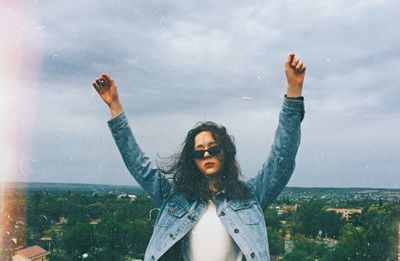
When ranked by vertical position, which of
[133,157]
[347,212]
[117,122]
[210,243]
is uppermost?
[117,122]

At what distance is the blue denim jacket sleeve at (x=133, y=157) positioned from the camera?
2.54m

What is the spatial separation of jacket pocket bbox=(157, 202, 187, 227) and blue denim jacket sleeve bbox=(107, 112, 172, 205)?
107mm

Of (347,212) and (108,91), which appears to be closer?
(108,91)

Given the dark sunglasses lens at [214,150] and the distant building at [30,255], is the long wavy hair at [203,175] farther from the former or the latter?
the distant building at [30,255]

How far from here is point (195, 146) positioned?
2619 mm

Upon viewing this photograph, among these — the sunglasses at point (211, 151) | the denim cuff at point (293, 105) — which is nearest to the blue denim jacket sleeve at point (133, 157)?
the sunglasses at point (211, 151)

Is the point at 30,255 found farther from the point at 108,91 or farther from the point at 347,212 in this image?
the point at 347,212

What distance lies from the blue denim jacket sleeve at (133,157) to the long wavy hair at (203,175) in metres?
0.12

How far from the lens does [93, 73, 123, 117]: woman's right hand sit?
2568 mm

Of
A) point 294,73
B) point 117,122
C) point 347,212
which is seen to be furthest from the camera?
point 347,212

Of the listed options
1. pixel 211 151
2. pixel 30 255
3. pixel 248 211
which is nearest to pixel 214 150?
pixel 211 151

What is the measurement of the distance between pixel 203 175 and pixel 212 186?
69 mm

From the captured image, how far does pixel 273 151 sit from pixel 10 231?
50.5 m

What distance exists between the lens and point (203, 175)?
262 centimetres
